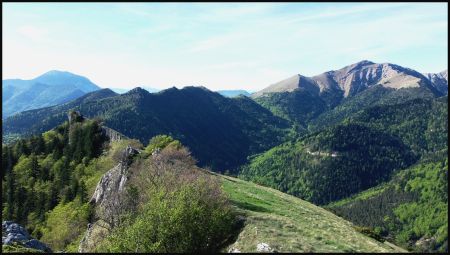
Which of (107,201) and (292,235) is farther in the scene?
(107,201)

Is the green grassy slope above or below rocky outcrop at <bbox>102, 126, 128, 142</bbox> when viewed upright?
below

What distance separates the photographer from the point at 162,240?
46.9 m

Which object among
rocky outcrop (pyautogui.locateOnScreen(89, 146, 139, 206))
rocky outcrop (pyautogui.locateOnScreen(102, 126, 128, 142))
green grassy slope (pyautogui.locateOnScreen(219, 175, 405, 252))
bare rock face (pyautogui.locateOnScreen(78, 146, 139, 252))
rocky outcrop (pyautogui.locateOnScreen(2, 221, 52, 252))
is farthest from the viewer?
rocky outcrop (pyautogui.locateOnScreen(102, 126, 128, 142))

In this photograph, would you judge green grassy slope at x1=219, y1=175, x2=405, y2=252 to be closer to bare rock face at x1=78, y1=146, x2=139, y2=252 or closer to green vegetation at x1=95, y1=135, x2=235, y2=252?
green vegetation at x1=95, y1=135, x2=235, y2=252

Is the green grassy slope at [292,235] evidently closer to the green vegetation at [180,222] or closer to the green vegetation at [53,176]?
the green vegetation at [180,222]

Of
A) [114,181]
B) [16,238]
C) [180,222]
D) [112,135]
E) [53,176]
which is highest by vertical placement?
[112,135]

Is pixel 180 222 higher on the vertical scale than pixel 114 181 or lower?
higher

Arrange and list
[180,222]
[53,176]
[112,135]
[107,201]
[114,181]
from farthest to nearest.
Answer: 1. [112,135]
2. [53,176]
3. [114,181]
4. [107,201]
5. [180,222]

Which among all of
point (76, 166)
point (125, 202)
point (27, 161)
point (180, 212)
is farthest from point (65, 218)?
point (180, 212)

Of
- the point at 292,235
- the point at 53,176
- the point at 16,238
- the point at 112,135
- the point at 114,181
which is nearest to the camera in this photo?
the point at 292,235

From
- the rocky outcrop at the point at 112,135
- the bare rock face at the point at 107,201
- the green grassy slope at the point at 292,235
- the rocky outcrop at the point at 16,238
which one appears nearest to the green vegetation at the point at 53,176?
the rocky outcrop at the point at 112,135

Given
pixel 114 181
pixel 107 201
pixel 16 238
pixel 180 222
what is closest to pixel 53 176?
pixel 114 181

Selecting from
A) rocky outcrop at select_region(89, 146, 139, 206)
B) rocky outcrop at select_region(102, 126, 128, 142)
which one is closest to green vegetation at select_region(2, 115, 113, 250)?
rocky outcrop at select_region(102, 126, 128, 142)

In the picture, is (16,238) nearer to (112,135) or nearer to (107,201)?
(107,201)
